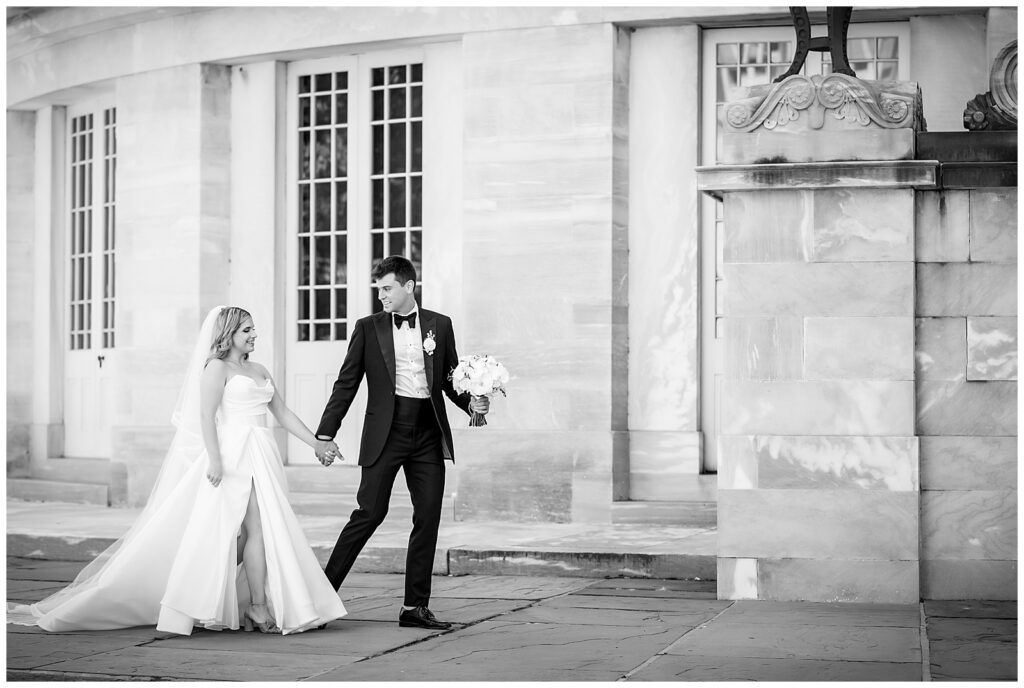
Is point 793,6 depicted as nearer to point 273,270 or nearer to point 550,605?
point 550,605

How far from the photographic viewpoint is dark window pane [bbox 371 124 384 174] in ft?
46.2

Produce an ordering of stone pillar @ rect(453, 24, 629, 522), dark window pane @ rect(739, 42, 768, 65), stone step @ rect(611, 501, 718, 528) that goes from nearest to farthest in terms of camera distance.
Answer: stone step @ rect(611, 501, 718, 528), stone pillar @ rect(453, 24, 629, 522), dark window pane @ rect(739, 42, 768, 65)

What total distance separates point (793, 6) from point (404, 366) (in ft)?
11.9

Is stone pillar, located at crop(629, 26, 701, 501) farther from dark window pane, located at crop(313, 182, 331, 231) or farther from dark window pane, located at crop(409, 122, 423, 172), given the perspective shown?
dark window pane, located at crop(313, 182, 331, 231)

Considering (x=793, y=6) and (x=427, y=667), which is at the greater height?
(x=793, y=6)

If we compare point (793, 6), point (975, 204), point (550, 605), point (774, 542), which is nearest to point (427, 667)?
point (550, 605)

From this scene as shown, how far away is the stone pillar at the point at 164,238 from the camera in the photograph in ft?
47.5

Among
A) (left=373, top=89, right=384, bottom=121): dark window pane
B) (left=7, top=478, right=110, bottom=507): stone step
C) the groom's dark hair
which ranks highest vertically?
(left=373, top=89, right=384, bottom=121): dark window pane

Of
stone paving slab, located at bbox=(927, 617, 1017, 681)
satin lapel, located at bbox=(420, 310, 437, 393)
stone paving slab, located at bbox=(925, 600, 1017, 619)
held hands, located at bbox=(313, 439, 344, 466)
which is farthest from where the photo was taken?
stone paving slab, located at bbox=(925, 600, 1017, 619)

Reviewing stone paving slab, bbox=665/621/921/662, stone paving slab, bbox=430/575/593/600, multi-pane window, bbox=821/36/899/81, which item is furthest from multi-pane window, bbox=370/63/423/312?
stone paving slab, bbox=665/621/921/662

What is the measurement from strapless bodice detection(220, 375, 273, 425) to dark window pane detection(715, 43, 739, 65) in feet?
21.0

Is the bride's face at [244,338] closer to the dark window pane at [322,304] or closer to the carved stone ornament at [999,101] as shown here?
the carved stone ornament at [999,101]

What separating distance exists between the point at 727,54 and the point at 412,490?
21.1ft

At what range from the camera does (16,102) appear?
52.6 ft
